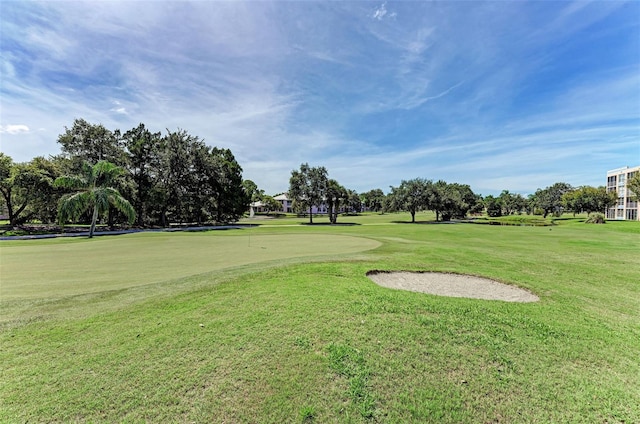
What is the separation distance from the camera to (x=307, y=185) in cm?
5406

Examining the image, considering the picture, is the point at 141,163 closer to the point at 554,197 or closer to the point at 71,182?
the point at 71,182

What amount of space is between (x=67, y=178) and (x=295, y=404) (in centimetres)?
3372

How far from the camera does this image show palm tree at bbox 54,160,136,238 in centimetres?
2623

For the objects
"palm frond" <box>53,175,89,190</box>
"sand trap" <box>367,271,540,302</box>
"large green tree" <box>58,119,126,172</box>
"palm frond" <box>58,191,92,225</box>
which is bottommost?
"sand trap" <box>367,271,540,302</box>

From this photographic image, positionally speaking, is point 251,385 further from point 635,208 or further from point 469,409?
point 635,208

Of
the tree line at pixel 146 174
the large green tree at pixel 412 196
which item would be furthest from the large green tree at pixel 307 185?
the large green tree at pixel 412 196

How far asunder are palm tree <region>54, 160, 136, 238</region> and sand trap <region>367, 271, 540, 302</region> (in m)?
28.8

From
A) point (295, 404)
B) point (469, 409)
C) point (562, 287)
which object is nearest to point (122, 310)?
point (295, 404)

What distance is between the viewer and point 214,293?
6.52 m

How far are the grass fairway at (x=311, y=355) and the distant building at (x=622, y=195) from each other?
91232 millimetres

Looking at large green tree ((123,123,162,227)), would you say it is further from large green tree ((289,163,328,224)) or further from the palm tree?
large green tree ((289,163,328,224))

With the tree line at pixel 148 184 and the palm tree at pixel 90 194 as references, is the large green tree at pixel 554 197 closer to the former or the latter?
the tree line at pixel 148 184

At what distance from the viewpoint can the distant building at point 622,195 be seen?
2640 inches

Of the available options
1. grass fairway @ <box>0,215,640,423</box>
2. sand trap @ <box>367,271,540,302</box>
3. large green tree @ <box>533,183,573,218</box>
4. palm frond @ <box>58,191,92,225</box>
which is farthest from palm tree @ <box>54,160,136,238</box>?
large green tree @ <box>533,183,573,218</box>
